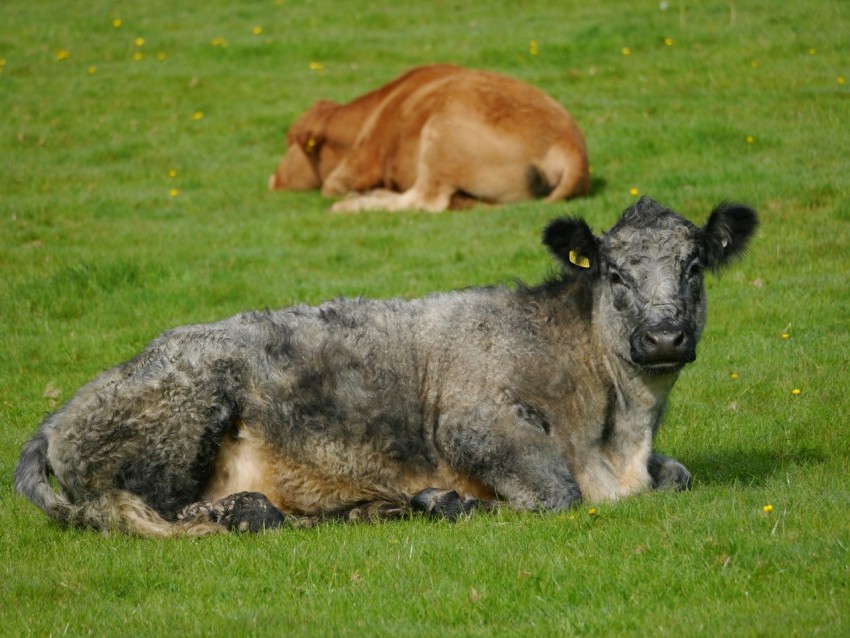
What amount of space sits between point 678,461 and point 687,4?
18.1 meters

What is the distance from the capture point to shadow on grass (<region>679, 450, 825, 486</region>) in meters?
8.66

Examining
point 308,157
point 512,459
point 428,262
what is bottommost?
point 428,262

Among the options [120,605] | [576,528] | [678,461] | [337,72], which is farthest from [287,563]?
[337,72]

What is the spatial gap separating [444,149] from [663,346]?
34.1ft

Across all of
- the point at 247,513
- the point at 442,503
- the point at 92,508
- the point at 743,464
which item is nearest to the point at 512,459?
the point at 442,503

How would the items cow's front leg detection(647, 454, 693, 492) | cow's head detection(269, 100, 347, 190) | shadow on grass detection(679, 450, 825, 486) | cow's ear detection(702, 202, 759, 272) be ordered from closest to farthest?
1. cow's front leg detection(647, 454, 693, 492)
2. shadow on grass detection(679, 450, 825, 486)
3. cow's ear detection(702, 202, 759, 272)
4. cow's head detection(269, 100, 347, 190)

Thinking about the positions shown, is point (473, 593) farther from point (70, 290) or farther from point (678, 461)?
point (70, 290)

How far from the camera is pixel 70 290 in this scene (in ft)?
48.3

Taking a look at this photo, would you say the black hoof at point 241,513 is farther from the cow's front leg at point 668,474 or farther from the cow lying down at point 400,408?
the cow's front leg at point 668,474

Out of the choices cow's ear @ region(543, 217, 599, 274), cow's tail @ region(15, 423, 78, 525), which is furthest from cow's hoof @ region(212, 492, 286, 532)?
cow's ear @ region(543, 217, 599, 274)

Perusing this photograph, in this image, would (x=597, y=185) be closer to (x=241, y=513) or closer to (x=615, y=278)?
(x=615, y=278)

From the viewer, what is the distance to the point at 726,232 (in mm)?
8992

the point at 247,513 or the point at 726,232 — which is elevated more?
the point at 726,232

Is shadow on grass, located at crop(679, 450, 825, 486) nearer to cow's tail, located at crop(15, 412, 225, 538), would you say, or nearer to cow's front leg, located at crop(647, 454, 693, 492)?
cow's front leg, located at crop(647, 454, 693, 492)
